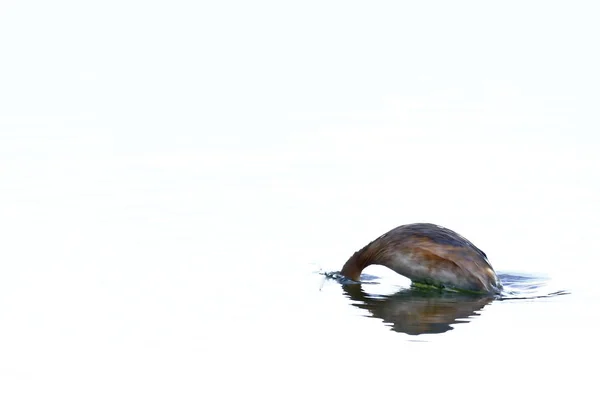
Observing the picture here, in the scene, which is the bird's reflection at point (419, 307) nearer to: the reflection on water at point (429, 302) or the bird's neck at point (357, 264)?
the reflection on water at point (429, 302)

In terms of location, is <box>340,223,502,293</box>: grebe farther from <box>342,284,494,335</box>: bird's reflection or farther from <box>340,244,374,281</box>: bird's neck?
<box>342,284,494,335</box>: bird's reflection

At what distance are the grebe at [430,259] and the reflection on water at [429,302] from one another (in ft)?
0.54

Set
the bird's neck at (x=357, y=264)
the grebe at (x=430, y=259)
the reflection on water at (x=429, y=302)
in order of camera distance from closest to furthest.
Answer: the reflection on water at (x=429, y=302)
the grebe at (x=430, y=259)
the bird's neck at (x=357, y=264)

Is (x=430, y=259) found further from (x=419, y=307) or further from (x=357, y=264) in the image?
(x=419, y=307)

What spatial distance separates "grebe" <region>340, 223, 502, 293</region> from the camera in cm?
1642

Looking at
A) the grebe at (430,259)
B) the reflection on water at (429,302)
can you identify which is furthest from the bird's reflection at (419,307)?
the grebe at (430,259)

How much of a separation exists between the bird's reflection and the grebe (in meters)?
0.22

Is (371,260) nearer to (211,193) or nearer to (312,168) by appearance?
(211,193)

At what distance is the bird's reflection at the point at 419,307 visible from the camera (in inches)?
571

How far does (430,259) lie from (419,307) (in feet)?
4.54

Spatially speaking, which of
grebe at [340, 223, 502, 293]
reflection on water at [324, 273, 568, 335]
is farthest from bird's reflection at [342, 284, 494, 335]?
grebe at [340, 223, 502, 293]

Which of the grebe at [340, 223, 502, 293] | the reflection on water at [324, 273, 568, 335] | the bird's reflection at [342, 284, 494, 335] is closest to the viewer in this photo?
the bird's reflection at [342, 284, 494, 335]

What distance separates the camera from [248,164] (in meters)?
25.4

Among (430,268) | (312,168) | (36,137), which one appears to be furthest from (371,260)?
(36,137)
